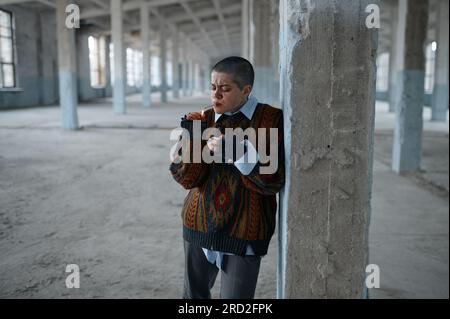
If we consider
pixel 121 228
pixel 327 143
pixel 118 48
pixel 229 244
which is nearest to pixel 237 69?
pixel 327 143

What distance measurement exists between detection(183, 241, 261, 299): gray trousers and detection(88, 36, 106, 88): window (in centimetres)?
2853

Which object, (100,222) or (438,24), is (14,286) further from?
(438,24)

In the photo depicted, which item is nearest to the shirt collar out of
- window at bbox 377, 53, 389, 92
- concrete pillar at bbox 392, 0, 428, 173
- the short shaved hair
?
the short shaved hair

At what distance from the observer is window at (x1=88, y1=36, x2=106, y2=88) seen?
29.1 m

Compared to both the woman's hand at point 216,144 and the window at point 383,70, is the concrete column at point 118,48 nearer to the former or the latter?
the woman's hand at point 216,144

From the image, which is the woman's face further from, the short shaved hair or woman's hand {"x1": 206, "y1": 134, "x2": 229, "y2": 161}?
woman's hand {"x1": 206, "y1": 134, "x2": 229, "y2": 161}

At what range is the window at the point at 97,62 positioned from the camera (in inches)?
1147

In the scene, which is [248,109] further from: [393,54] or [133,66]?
[133,66]

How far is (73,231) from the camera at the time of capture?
170 inches

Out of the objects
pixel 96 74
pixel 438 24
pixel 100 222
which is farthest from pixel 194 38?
pixel 100 222

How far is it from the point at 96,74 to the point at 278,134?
30.8 metres

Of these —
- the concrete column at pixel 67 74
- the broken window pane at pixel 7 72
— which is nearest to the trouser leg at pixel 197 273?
the broken window pane at pixel 7 72

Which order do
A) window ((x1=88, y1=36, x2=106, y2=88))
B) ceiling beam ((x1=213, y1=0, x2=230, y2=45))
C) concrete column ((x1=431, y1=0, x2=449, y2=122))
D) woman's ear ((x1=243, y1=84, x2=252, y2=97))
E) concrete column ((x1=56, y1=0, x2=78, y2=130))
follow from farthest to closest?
window ((x1=88, y1=36, x2=106, y2=88)) → ceiling beam ((x1=213, y1=0, x2=230, y2=45)) → concrete column ((x1=431, y1=0, x2=449, y2=122)) → concrete column ((x1=56, y1=0, x2=78, y2=130)) → woman's ear ((x1=243, y1=84, x2=252, y2=97))
